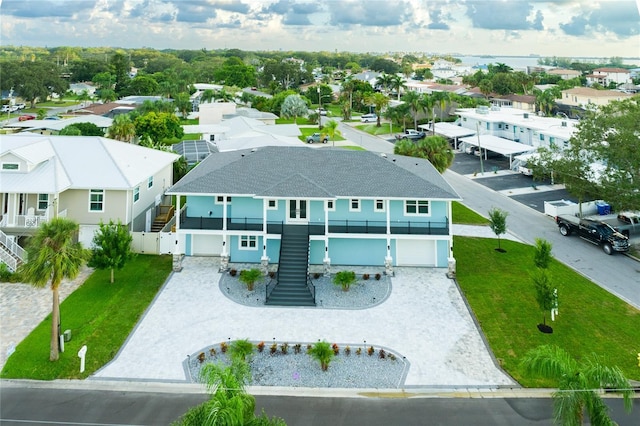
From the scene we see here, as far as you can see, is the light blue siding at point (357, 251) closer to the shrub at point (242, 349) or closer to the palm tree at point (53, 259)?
the shrub at point (242, 349)

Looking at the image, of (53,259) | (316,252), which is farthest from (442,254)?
(53,259)

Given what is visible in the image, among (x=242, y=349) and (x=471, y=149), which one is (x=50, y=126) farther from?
(x=242, y=349)

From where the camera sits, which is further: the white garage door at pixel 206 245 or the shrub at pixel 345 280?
the white garage door at pixel 206 245

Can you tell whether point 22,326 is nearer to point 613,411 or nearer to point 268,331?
point 268,331

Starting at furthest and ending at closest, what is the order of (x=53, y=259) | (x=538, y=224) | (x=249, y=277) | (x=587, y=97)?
(x=587, y=97) → (x=538, y=224) → (x=249, y=277) → (x=53, y=259)

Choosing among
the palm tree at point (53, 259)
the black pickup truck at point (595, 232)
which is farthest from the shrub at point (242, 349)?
the black pickup truck at point (595, 232)

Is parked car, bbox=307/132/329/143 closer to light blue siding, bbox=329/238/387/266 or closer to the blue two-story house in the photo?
the blue two-story house
